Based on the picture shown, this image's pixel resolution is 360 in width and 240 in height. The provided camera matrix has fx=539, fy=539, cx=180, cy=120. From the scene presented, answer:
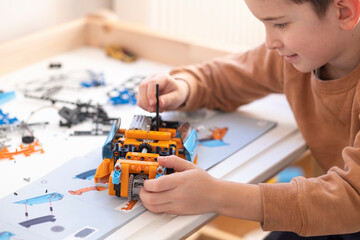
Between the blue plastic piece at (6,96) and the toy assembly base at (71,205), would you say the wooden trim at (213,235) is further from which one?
the blue plastic piece at (6,96)

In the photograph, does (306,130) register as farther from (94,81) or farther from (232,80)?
(94,81)

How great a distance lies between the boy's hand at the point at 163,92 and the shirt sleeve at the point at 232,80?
0.10 feet

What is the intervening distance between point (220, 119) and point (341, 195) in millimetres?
365

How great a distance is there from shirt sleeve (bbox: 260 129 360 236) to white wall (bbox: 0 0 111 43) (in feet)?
3.06

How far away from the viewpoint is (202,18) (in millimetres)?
1811

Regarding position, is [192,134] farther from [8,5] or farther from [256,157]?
[8,5]

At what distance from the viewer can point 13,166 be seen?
0.89 m

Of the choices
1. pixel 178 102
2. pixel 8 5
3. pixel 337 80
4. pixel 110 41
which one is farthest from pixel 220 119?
pixel 8 5

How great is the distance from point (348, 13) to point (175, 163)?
343 mm

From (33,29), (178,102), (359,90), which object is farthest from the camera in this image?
(33,29)

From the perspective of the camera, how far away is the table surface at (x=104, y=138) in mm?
756

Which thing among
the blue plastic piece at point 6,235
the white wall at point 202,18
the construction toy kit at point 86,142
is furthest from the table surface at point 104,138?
the white wall at point 202,18

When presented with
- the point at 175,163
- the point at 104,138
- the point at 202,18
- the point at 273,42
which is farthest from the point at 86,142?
the point at 202,18

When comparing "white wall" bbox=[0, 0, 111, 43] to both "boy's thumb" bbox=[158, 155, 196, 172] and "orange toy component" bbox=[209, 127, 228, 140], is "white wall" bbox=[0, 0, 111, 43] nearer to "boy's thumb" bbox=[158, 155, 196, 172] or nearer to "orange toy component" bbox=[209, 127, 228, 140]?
"orange toy component" bbox=[209, 127, 228, 140]
